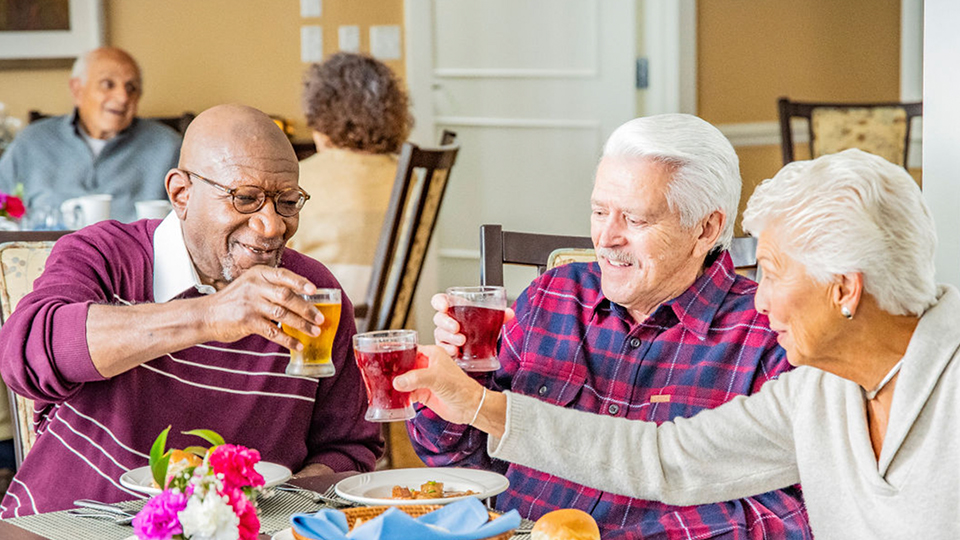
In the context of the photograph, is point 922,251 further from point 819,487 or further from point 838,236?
point 819,487

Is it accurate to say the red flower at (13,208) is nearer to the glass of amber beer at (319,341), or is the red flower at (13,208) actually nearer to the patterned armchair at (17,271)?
the patterned armchair at (17,271)

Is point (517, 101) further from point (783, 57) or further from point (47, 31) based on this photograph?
point (47, 31)

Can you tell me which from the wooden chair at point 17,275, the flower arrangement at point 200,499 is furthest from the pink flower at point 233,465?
the wooden chair at point 17,275

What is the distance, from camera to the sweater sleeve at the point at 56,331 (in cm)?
174

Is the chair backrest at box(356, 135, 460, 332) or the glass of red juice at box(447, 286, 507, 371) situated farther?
the chair backrest at box(356, 135, 460, 332)

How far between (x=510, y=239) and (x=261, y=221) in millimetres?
520

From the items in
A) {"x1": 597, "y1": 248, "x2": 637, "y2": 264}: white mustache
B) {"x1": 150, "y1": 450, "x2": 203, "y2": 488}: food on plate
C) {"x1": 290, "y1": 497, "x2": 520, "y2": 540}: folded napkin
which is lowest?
{"x1": 290, "y1": 497, "x2": 520, "y2": 540}: folded napkin

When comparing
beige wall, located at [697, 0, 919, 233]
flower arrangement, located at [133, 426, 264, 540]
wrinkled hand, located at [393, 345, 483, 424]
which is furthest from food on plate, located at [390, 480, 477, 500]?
beige wall, located at [697, 0, 919, 233]

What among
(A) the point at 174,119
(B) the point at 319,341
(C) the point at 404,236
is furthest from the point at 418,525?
(A) the point at 174,119

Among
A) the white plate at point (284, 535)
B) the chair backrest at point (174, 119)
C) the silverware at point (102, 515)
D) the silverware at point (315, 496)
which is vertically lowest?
the silverware at point (315, 496)

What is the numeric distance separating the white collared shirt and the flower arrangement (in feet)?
2.55

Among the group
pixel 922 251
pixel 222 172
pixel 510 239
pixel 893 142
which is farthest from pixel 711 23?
pixel 922 251

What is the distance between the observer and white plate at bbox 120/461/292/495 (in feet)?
5.09

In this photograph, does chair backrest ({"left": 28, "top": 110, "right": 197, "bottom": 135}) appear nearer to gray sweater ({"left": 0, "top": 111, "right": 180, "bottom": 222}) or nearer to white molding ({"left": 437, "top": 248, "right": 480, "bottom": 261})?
gray sweater ({"left": 0, "top": 111, "right": 180, "bottom": 222})
